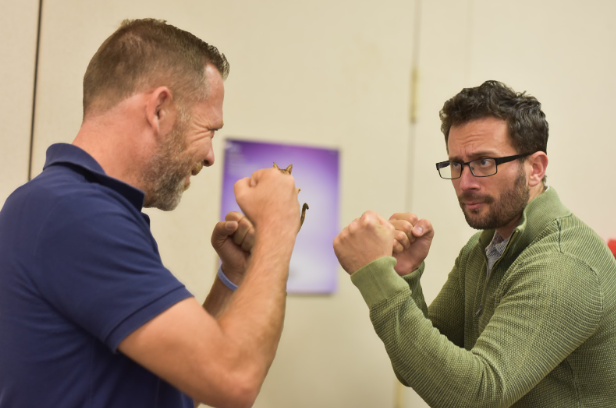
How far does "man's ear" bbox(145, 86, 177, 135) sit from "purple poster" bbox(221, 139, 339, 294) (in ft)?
2.92

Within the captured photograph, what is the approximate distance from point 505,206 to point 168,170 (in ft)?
3.02

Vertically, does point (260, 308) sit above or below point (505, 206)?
below

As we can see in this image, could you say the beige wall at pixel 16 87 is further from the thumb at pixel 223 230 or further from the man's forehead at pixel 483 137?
the man's forehead at pixel 483 137

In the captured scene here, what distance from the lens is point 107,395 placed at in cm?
86

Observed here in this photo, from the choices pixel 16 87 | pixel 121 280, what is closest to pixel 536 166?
pixel 121 280

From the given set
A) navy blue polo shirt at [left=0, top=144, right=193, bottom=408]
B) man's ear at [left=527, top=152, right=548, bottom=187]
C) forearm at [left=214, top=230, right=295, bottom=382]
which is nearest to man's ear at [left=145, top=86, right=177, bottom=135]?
navy blue polo shirt at [left=0, top=144, right=193, bottom=408]

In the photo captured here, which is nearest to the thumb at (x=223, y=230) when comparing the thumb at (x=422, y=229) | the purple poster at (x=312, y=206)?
the thumb at (x=422, y=229)

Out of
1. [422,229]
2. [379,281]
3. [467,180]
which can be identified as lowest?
[379,281]

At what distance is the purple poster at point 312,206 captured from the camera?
6.47 ft

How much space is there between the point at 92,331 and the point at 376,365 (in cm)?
150

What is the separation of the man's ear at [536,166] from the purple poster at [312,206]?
75 centimetres

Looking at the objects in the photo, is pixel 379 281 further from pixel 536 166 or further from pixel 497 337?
pixel 536 166

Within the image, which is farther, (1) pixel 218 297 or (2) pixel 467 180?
(2) pixel 467 180

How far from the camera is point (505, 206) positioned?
58.0 inches
